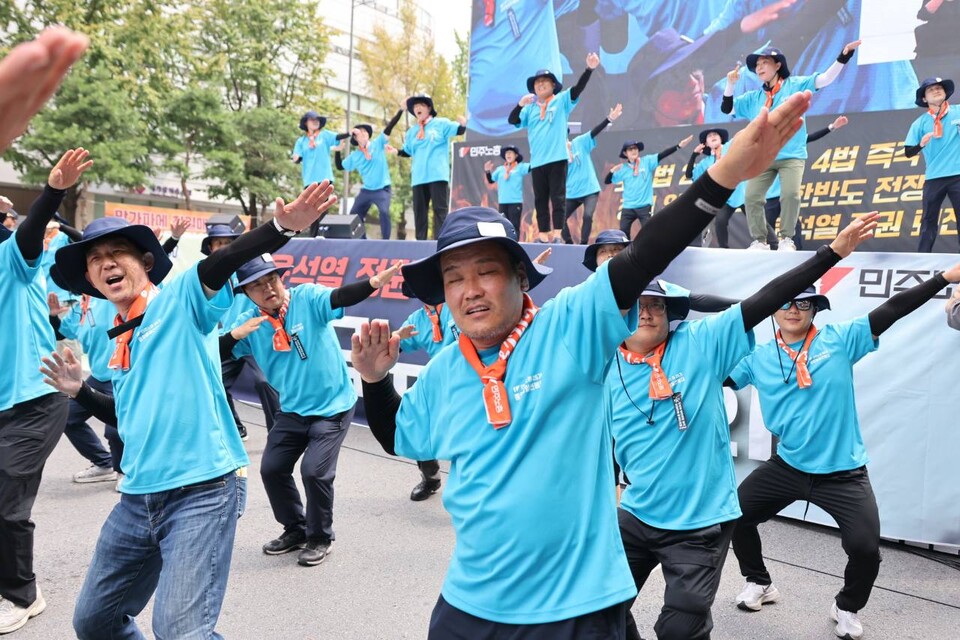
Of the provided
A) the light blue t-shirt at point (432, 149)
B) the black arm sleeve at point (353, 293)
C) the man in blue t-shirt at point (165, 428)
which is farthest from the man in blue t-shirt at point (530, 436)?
the light blue t-shirt at point (432, 149)

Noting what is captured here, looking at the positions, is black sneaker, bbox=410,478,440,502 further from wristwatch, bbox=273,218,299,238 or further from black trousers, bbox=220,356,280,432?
wristwatch, bbox=273,218,299,238

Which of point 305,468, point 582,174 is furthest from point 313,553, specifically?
point 582,174

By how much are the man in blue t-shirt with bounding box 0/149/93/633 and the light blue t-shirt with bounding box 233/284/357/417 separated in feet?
5.00

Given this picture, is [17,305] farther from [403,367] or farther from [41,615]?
[403,367]

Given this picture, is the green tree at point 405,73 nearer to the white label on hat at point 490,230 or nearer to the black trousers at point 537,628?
the white label on hat at point 490,230

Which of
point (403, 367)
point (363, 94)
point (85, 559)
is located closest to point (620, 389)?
point (85, 559)

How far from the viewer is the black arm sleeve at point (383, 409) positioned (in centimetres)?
254

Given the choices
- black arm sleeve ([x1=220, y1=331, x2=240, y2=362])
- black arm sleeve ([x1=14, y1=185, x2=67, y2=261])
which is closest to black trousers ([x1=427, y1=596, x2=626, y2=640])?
black arm sleeve ([x1=14, y1=185, x2=67, y2=261])

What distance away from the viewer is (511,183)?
40.2 feet

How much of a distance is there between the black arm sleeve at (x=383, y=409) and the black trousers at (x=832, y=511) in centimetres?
279

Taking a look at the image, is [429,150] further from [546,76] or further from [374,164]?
[546,76]

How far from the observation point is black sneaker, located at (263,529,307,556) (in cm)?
528

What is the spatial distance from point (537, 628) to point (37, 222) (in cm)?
338

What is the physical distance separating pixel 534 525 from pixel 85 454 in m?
6.19
